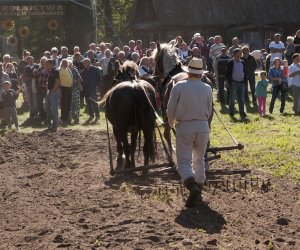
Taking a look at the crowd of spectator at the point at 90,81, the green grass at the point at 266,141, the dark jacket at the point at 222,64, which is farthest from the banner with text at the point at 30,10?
the green grass at the point at 266,141

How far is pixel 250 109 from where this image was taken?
21.9m

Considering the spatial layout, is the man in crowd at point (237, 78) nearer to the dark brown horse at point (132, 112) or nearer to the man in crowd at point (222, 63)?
the man in crowd at point (222, 63)

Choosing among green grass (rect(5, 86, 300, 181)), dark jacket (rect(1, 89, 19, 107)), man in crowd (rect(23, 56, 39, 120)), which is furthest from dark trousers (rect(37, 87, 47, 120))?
dark jacket (rect(1, 89, 19, 107))

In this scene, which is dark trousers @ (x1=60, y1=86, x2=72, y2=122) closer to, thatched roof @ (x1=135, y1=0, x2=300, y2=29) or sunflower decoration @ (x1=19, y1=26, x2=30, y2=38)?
sunflower decoration @ (x1=19, y1=26, x2=30, y2=38)

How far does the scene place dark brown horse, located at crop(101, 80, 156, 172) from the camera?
11609 mm

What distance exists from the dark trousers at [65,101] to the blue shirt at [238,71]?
4.94 m

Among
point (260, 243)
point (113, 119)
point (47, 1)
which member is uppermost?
point (47, 1)

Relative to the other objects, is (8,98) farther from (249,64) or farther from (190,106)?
(190,106)

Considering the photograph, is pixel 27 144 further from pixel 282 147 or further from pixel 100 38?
pixel 100 38

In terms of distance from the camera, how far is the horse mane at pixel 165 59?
12.3 meters

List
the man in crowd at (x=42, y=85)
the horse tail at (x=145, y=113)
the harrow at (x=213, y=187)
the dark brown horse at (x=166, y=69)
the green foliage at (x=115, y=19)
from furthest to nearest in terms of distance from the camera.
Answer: the green foliage at (x=115, y=19)
the man in crowd at (x=42, y=85)
the dark brown horse at (x=166, y=69)
the horse tail at (x=145, y=113)
the harrow at (x=213, y=187)

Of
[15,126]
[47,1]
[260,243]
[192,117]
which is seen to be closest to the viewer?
[260,243]

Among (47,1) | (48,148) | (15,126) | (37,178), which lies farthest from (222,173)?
(47,1)

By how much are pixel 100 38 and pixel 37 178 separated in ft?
136
